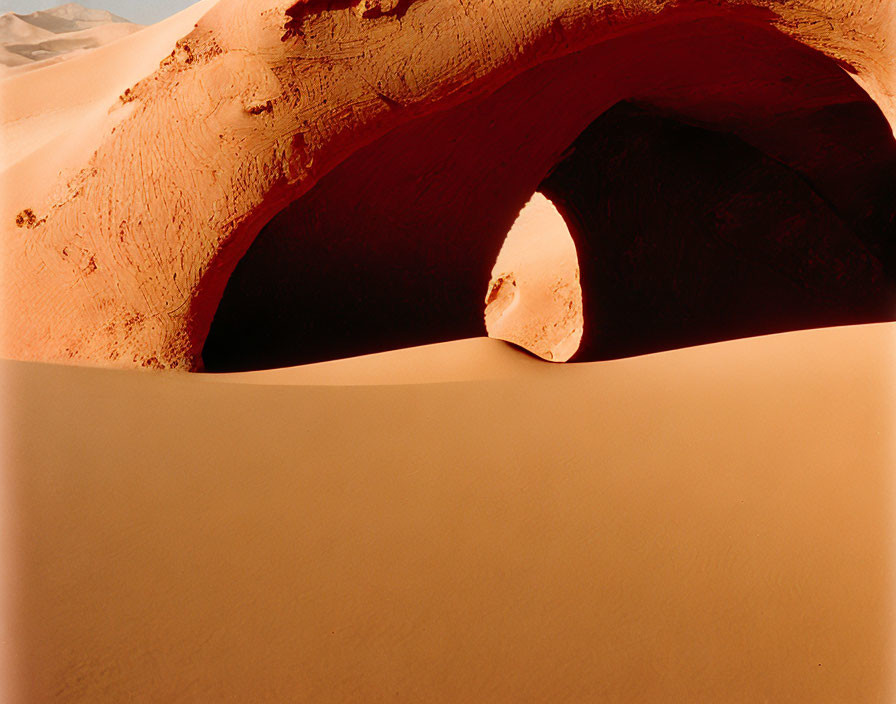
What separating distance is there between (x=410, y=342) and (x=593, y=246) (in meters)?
1.70

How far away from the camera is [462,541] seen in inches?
60.9

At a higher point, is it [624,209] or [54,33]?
[54,33]

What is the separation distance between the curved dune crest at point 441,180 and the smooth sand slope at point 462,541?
3.90ft

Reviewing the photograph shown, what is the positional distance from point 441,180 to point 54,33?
2806cm

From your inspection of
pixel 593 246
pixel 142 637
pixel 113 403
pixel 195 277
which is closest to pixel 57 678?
pixel 142 637

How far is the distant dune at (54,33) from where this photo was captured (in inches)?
858

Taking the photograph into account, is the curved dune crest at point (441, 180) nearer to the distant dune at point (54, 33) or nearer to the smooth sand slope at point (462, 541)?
the smooth sand slope at point (462, 541)

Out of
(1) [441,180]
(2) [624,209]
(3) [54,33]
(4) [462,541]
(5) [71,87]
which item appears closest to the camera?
(4) [462,541]

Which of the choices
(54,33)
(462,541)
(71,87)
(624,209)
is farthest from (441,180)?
(54,33)

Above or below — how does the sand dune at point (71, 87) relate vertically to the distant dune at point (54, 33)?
below

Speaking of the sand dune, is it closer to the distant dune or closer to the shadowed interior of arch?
the distant dune

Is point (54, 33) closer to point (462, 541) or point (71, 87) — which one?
point (71, 87)

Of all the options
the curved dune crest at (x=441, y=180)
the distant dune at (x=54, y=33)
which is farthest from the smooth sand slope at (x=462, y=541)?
the distant dune at (x=54, y=33)

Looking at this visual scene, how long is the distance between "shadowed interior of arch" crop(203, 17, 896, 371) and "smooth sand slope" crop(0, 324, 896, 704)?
7.25 ft
